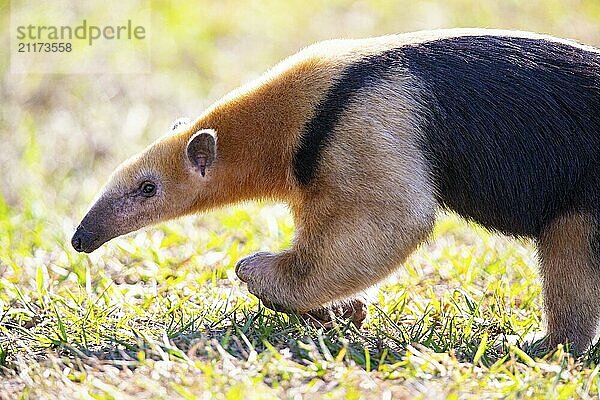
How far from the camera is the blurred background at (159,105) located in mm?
8352

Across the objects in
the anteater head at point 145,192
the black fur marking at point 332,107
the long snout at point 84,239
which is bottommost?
the long snout at point 84,239

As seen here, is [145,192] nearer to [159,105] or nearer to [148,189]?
[148,189]

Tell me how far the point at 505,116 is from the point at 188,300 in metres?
2.28

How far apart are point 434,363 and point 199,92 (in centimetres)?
747

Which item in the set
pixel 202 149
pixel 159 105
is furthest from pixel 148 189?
pixel 159 105

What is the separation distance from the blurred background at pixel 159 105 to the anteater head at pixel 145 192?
79 cm

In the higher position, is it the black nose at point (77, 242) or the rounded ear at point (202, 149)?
the rounded ear at point (202, 149)

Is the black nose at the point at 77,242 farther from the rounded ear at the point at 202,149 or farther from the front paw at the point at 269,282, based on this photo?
the front paw at the point at 269,282

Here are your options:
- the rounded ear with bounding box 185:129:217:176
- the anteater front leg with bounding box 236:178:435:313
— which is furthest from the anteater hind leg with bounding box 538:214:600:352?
the rounded ear with bounding box 185:129:217:176

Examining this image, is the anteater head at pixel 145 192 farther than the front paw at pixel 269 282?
Yes

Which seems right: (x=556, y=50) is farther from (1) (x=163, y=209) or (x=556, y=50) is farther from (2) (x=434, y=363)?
(1) (x=163, y=209)

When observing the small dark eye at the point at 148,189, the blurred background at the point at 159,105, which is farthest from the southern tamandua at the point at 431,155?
the blurred background at the point at 159,105

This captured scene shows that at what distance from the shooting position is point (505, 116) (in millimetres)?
→ 6219

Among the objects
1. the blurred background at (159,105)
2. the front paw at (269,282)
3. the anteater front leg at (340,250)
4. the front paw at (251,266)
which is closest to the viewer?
the anteater front leg at (340,250)
